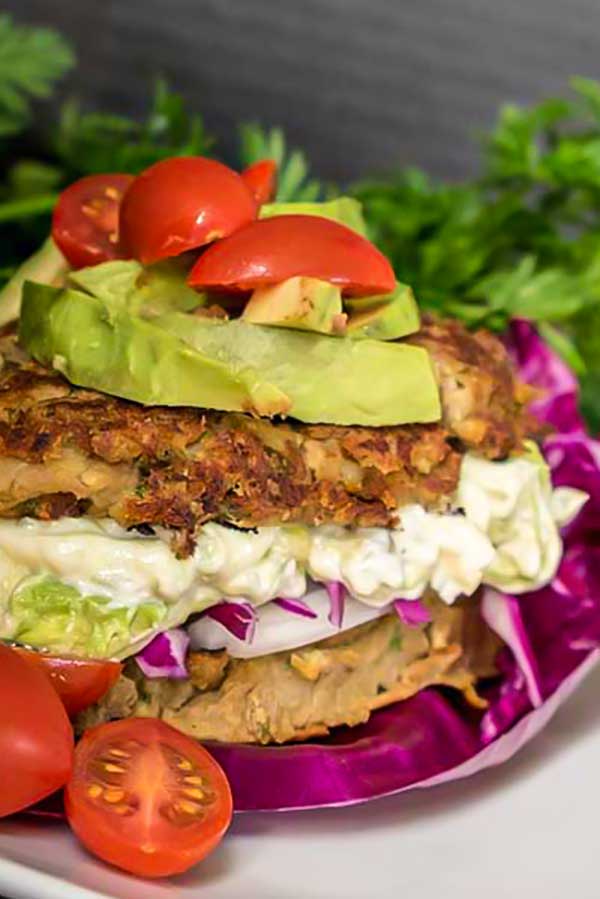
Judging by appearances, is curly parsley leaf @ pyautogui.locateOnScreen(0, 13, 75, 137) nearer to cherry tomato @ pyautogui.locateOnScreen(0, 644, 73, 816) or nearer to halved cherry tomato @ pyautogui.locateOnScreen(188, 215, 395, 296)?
halved cherry tomato @ pyautogui.locateOnScreen(188, 215, 395, 296)

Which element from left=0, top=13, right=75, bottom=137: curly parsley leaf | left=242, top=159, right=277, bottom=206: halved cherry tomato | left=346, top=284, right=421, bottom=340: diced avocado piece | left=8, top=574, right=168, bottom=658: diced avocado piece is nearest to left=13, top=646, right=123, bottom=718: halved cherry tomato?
left=8, top=574, right=168, bottom=658: diced avocado piece

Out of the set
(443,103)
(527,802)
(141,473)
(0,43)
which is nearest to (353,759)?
(527,802)

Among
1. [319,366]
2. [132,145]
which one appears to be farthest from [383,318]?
[132,145]

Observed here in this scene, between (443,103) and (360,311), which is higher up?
(360,311)

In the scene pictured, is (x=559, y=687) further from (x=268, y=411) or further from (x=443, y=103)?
(x=443, y=103)

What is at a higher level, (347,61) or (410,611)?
(410,611)

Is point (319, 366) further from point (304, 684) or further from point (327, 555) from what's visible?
point (304, 684)
